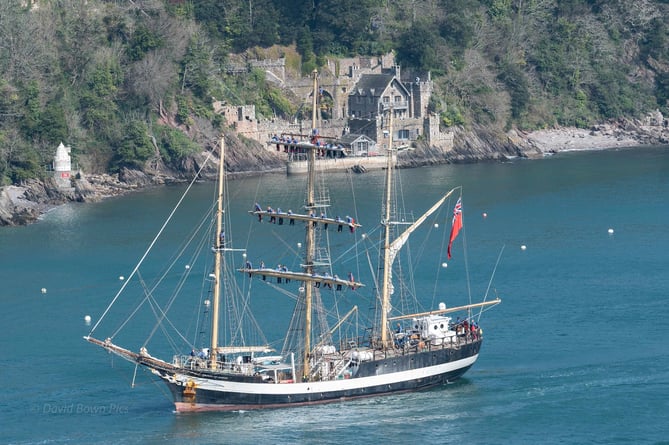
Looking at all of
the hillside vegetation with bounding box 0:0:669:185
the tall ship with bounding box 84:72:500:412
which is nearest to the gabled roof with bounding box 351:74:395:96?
the hillside vegetation with bounding box 0:0:669:185

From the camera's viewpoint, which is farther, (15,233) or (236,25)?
(236,25)

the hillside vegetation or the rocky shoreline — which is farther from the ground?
the hillside vegetation

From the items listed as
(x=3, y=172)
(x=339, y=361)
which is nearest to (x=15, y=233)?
(x=3, y=172)

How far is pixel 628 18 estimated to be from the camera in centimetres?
17775

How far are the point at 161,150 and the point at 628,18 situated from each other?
2519 inches

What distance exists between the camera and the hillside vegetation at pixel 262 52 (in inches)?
5281

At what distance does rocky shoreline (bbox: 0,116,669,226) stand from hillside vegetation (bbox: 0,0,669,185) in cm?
155

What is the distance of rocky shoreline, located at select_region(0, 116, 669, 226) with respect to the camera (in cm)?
12150

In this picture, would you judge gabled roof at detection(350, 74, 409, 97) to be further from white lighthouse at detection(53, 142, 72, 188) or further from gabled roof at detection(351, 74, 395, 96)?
white lighthouse at detection(53, 142, 72, 188)

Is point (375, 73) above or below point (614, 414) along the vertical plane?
above

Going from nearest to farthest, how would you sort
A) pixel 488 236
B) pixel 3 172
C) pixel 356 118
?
pixel 488 236 < pixel 3 172 < pixel 356 118

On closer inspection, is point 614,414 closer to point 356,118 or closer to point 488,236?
point 488,236

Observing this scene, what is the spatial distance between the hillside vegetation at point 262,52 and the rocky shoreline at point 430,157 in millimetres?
1547

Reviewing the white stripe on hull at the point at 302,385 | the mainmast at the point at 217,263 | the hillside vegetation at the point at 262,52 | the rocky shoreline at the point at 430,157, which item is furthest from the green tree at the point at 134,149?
the white stripe on hull at the point at 302,385
